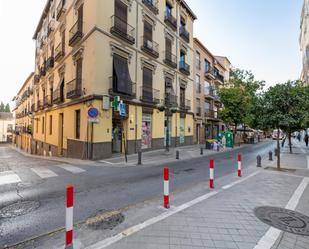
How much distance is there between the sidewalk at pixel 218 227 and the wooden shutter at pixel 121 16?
535 inches

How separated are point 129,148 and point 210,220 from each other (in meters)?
11.5

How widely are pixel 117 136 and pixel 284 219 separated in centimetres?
1300

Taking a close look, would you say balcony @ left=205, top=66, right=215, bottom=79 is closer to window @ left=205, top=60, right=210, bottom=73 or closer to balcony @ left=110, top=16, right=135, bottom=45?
window @ left=205, top=60, right=210, bottom=73

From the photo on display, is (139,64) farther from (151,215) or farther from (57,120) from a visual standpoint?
(151,215)

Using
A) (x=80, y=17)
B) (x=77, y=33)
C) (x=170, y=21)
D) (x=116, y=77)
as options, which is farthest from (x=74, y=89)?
Answer: (x=170, y=21)

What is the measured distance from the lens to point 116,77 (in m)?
13.8

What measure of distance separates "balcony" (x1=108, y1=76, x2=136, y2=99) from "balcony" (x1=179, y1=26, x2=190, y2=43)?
11.6m

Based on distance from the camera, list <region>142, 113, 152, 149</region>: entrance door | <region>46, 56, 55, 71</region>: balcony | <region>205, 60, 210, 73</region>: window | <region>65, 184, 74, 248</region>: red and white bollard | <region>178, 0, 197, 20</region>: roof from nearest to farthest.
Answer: <region>65, 184, 74, 248</region>: red and white bollard, <region>142, 113, 152, 149</region>: entrance door, <region>46, 56, 55, 71</region>: balcony, <region>178, 0, 197, 20</region>: roof, <region>205, 60, 210, 73</region>: window

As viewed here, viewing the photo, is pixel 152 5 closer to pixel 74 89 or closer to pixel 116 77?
pixel 116 77

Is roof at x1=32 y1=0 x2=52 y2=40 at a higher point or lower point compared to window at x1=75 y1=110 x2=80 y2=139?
higher

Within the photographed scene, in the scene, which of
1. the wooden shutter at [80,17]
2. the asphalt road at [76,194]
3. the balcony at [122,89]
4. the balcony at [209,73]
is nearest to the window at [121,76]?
the balcony at [122,89]

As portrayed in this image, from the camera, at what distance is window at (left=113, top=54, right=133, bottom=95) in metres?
13.7

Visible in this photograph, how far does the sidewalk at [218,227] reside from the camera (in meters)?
3.15

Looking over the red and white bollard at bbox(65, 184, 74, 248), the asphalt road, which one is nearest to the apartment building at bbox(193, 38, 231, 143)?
the asphalt road
